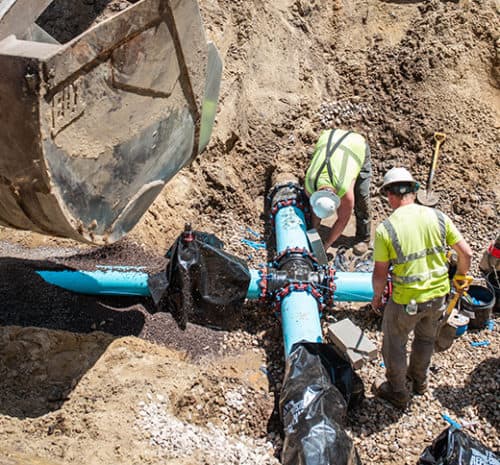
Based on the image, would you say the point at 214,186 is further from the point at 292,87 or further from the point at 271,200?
the point at 292,87

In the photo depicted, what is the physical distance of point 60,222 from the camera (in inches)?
108

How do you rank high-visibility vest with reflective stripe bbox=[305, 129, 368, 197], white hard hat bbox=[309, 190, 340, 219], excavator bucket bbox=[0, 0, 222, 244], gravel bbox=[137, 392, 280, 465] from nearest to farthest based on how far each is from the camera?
excavator bucket bbox=[0, 0, 222, 244]
gravel bbox=[137, 392, 280, 465]
white hard hat bbox=[309, 190, 340, 219]
high-visibility vest with reflective stripe bbox=[305, 129, 368, 197]

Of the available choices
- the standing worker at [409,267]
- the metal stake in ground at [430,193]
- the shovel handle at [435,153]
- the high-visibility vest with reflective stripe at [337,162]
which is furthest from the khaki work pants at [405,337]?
the shovel handle at [435,153]

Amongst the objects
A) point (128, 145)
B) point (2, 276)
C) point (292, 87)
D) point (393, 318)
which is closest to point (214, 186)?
point (292, 87)

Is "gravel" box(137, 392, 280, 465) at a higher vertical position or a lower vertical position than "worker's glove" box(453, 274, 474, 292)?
lower

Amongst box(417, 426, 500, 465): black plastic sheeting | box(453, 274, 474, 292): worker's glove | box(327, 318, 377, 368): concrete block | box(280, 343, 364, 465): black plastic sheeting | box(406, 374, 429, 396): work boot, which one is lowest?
box(406, 374, 429, 396): work boot

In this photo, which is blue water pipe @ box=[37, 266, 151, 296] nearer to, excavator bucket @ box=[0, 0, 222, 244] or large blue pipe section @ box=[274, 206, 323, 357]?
large blue pipe section @ box=[274, 206, 323, 357]

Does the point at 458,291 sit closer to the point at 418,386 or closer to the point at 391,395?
the point at 418,386

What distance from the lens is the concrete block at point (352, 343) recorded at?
423 centimetres

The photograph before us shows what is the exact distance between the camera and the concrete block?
13.9ft

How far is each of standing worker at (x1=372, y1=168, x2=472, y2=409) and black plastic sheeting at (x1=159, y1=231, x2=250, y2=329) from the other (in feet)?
4.59

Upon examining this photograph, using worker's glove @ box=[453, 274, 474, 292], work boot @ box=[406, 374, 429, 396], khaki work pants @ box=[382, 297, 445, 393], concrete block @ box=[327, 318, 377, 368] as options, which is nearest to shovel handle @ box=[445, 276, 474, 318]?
worker's glove @ box=[453, 274, 474, 292]

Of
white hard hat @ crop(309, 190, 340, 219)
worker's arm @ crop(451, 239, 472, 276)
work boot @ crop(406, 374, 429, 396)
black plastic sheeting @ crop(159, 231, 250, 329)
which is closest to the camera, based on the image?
worker's arm @ crop(451, 239, 472, 276)

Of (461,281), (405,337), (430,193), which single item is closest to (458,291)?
(461,281)
